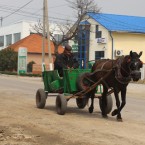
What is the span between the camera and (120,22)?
54.6 meters

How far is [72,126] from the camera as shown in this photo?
416 inches

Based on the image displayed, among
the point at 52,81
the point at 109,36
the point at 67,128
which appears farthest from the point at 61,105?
the point at 109,36

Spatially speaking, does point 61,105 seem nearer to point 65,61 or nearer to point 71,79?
point 71,79

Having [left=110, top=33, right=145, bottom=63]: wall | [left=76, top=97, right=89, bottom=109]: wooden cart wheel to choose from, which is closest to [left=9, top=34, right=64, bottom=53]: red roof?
[left=110, top=33, right=145, bottom=63]: wall

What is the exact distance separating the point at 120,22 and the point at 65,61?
41.8 meters

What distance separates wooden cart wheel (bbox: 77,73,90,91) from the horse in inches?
7.0

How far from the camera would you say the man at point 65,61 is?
13.5m

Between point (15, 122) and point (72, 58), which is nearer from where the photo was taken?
point (15, 122)

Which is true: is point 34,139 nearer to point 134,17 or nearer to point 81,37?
point 81,37

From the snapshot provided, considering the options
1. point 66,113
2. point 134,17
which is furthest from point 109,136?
point 134,17

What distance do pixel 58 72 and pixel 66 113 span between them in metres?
1.37

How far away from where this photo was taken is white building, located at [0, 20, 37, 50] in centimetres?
9615

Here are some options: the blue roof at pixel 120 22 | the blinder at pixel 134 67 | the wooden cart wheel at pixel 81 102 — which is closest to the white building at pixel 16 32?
the blue roof at pixel 120 22

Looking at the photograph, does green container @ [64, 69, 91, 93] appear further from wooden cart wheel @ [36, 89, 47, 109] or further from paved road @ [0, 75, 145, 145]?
wooden cart wheel @ [36, 89, 47, 109]
